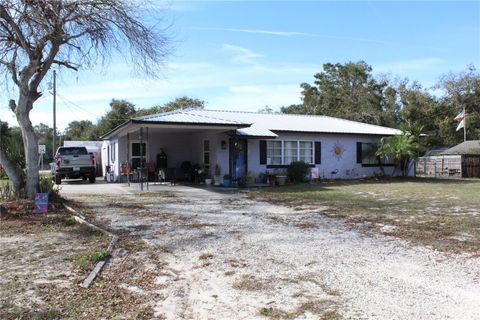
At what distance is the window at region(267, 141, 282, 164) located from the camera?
69.1 ft

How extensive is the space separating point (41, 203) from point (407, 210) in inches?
354

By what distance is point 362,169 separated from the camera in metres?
23.9

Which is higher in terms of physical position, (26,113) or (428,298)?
(26,113)

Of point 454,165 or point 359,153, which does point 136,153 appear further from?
point 454,165

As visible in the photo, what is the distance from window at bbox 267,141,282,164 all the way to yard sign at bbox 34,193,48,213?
11.9 metres

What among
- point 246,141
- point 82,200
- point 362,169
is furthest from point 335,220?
point 362,169

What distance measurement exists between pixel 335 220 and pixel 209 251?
12.9ft

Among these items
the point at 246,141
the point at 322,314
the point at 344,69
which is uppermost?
the point at 344,69

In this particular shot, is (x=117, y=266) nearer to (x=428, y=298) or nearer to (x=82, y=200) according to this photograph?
(x=428, y=298)

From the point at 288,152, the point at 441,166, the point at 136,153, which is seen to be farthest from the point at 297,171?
the point at 441,166

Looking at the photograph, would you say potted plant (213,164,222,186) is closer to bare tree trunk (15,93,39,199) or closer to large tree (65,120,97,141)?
bare tree trunk (15,93,39,199)

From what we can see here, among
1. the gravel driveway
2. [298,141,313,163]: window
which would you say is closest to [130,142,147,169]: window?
[298,141,313,163]: window

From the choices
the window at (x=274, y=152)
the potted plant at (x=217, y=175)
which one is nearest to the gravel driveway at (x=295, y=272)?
the potted plant at (x=217, y=175)

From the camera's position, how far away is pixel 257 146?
2061 cm
